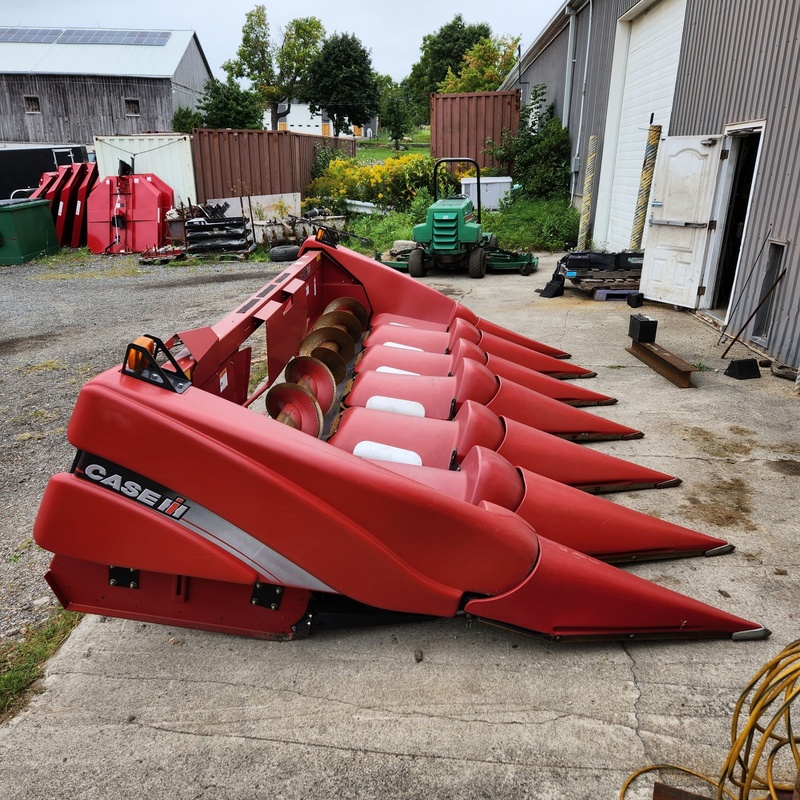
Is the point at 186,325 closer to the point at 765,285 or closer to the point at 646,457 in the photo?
the point at 646,457

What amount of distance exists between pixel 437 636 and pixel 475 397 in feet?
4.86

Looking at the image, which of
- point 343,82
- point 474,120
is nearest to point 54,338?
point 474,120

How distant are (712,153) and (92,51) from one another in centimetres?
3311

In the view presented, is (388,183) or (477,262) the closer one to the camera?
(477,262)

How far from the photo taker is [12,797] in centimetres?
186

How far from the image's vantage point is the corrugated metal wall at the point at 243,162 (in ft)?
51.5

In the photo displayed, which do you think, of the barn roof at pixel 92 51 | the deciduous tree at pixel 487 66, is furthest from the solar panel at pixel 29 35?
the deciduous tree at pixel 487 66

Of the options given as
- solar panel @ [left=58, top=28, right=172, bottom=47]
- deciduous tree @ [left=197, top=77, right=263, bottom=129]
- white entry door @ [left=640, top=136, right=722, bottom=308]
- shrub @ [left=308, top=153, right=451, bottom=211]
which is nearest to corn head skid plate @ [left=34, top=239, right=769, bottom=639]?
white entry door @ [left=640, top=136, right=722, bottom=308]

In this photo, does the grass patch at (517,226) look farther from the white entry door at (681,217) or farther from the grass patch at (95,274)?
the white entry door at (681,217)

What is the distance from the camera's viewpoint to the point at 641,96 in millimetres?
10680

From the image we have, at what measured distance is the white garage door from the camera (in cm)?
927

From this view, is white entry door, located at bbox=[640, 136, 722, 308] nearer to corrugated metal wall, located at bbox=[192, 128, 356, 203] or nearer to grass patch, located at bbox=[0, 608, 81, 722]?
grass patch, located at bbox=[0, 608, 81, 722]

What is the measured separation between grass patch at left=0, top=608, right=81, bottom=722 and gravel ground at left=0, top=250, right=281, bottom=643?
9cm

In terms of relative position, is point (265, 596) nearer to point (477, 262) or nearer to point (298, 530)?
point (298, 530)
